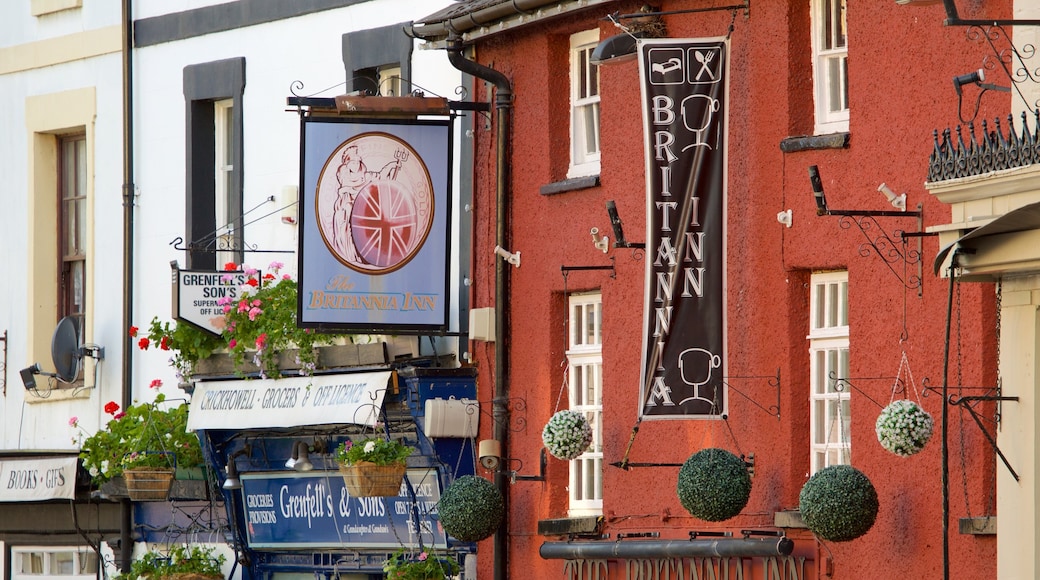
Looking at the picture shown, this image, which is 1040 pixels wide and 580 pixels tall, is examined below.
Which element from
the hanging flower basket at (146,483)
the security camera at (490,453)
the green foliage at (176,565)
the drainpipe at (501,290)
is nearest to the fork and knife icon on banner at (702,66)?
the drainpipe at (501,290)

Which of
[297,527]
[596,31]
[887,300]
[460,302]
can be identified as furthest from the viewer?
[297,527]

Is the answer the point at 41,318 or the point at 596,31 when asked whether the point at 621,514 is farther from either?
the point at 41,318

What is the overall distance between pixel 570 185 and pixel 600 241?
2.25 feet

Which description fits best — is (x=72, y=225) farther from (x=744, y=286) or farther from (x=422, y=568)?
(x=744, y=286)

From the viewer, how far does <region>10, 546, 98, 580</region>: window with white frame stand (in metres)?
25.7

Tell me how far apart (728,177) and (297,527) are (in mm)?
7132

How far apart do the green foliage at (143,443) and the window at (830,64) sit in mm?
8816

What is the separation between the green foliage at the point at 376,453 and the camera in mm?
20266

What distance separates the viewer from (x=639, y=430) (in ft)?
61.6

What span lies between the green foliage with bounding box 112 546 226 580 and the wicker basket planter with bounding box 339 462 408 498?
10.8 feet

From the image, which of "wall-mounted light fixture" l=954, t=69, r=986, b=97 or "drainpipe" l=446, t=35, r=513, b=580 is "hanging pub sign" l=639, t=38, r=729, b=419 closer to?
"wall-mounted light fixture" l=954, t=69, r=986, b=97

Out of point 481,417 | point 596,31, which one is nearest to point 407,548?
point 481,417

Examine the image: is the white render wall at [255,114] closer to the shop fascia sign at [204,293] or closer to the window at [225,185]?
the window at [225,185]

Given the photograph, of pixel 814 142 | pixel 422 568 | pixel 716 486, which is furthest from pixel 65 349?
pixel 814 142
